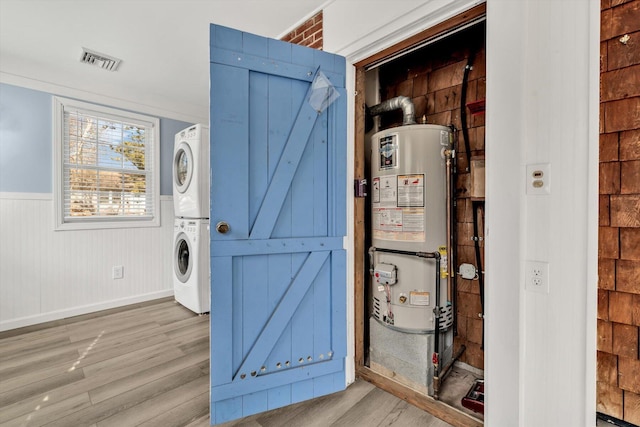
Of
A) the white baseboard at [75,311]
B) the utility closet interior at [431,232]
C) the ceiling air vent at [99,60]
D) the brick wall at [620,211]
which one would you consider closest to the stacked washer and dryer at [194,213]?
the white baseboard at [75,311]

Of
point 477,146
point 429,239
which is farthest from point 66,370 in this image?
point 477,146

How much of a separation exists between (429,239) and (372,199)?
1.50 ft

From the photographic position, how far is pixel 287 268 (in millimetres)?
1630

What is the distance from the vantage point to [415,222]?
171 cm

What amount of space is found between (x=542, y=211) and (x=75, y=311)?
4.06 m

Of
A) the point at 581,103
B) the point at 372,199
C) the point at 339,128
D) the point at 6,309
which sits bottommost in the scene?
the point at 6,309

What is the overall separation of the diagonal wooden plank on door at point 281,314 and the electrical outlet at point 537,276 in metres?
0.99

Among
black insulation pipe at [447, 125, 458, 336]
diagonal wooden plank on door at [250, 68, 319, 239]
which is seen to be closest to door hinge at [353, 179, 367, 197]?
diagonal wooden plank on door at [250, 68, 319, 239]

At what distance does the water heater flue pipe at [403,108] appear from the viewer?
1917mm

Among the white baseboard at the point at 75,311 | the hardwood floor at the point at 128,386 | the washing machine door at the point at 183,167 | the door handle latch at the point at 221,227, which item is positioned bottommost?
the hardwood floor at the point at 128,386

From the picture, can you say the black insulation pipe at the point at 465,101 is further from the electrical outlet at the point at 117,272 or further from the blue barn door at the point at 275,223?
the electrical outlet at the point at 117,272

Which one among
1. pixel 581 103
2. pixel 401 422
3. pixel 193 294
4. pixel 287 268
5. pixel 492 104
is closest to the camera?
pixel 581 103

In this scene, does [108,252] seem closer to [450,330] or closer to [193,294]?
[193,294]

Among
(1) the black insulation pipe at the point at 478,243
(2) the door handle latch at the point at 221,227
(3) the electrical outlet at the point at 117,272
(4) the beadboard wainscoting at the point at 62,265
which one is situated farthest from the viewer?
(3) the electrical outlet at the point at 117,272
